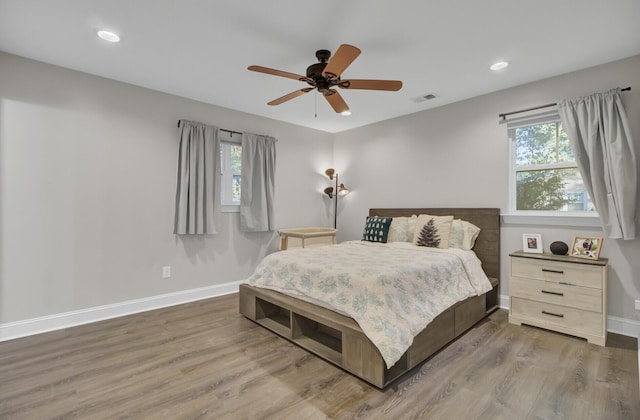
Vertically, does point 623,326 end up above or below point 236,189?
below

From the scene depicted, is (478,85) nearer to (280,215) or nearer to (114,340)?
(280,215)

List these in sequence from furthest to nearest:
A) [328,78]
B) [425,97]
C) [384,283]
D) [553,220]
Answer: [425,97]
[553,220]
[328,78]
[384,283]

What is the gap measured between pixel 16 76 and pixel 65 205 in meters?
1.20

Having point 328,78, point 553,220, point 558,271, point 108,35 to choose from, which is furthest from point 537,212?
point 108,35

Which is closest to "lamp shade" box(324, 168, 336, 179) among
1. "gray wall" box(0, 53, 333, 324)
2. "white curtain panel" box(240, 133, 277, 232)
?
"white curtain panel" box(240, 133, 277, 232)

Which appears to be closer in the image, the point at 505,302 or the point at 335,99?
the point at 335,99

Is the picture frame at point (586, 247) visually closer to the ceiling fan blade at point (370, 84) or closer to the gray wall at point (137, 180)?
the gray wall at point (137, 180)

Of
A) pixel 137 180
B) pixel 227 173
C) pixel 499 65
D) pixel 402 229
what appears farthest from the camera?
pixel 227 173

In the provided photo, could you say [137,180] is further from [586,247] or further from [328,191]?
[586,247]

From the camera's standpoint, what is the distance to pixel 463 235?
3.56 metres

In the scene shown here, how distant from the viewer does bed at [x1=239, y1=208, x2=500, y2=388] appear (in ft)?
6.54

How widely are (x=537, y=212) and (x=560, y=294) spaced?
93 cm

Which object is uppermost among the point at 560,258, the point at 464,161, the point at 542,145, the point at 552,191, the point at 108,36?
the point at 108,36

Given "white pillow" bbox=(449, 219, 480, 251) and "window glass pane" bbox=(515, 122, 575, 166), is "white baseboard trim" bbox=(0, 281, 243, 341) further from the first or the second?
"window glass pane" bbox=(515, 122, 575, 166)
